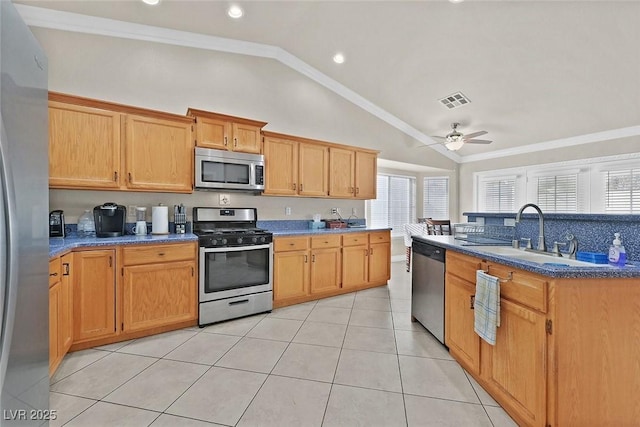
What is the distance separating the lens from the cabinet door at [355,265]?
397 cm

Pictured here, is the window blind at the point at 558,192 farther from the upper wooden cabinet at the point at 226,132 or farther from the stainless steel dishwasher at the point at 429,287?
the upper wooden cabinet at the point at 226,132

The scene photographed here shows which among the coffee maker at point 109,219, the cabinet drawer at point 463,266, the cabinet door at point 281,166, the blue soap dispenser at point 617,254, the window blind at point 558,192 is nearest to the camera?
the blue soap dispenser at point 617,254

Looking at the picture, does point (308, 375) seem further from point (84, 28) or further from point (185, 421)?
point (84, 28)

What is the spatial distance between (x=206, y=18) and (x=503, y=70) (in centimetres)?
393

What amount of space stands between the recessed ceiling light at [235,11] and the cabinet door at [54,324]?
318cm

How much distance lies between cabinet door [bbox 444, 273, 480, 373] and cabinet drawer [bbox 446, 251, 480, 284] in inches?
1.7

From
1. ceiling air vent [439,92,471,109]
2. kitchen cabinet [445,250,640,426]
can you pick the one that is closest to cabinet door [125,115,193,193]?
kitchen cabinet [445,250,640,426]

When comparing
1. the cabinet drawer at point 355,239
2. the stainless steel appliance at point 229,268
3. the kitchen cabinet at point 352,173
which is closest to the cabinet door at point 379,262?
the cabinet drawer at point 355,239

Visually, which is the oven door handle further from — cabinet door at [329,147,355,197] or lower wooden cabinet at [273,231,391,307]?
cabinet door at [329,147,355,197]

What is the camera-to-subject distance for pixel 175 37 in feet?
11.2

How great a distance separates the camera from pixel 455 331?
2.24m

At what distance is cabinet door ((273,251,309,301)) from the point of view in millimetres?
3412

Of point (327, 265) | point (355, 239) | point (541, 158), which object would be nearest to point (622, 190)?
point (541, 158)

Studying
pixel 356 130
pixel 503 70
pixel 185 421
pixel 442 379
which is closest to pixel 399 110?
pixel 356 130
